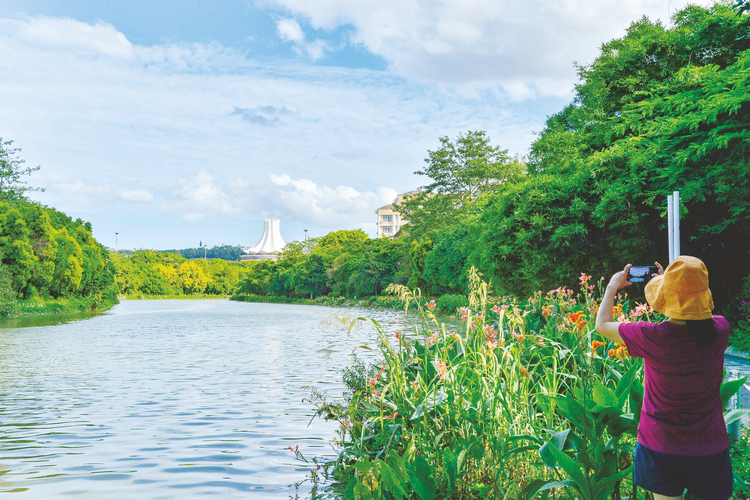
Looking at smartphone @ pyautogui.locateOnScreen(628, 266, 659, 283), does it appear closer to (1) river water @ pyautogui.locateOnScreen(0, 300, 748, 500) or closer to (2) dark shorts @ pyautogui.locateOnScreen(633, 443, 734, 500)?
(2) dark shorts @ pyautogui.locateOnScreen(633, 443, 734, 500)

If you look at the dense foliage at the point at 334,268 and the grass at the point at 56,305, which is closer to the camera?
the grass at the point at 56,305

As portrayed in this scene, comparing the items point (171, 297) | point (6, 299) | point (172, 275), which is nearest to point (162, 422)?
point (6, 299)

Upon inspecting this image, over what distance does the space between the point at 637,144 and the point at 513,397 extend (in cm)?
772

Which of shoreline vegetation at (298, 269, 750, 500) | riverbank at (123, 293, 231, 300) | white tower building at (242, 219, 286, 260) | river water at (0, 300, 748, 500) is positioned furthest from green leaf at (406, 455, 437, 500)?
white tower building at (242, 219, 286, 260)

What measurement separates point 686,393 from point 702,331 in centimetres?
24

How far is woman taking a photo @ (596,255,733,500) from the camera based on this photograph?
7.26 ft

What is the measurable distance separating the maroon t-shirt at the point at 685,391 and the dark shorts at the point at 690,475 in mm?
29

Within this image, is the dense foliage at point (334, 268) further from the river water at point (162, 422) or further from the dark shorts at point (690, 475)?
the dark shorts at point (690, 475)

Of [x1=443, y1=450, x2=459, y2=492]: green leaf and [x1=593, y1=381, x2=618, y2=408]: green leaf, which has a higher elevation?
[x1=593, y1=381, x2=618, y2=408]: green leaf

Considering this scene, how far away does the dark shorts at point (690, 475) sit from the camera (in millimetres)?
2221

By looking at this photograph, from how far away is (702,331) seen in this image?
87.2 inches

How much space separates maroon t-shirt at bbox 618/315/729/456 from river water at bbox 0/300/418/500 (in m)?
2.59

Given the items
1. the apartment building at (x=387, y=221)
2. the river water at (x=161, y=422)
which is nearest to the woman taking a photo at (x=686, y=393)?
the river water at (x=161, y=422)

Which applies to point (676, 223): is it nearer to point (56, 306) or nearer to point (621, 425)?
point (621, 425)
